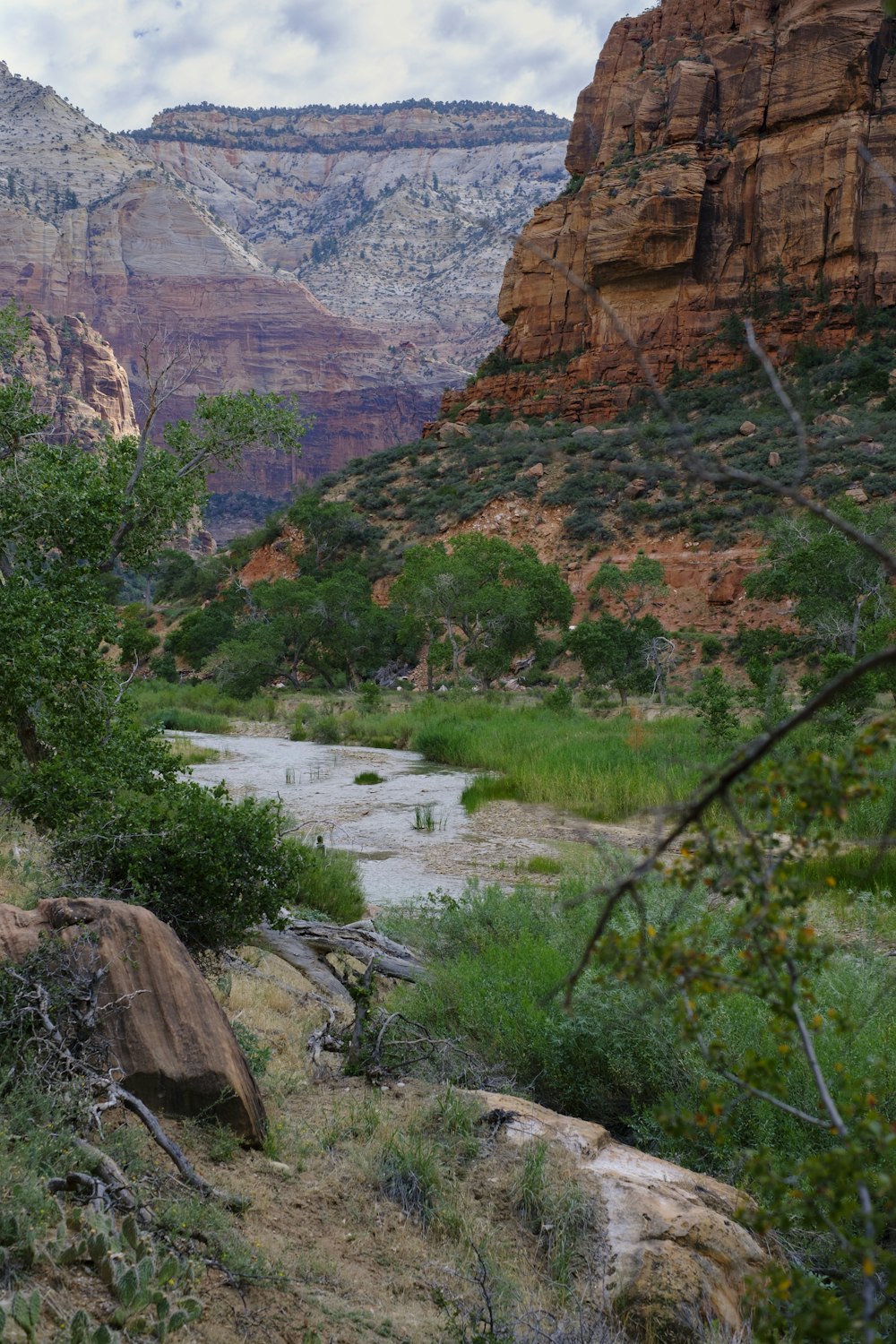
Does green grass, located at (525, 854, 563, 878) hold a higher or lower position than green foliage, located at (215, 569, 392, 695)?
lower

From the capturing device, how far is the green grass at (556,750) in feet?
42.1

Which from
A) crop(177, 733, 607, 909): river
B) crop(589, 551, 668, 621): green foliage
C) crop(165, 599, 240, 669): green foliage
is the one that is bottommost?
crop(177, 733, 607, 909): river

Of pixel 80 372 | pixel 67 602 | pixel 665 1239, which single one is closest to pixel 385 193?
pixel 80 372

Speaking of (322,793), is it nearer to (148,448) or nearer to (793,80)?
(148,448)

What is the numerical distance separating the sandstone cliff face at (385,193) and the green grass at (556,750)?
113 m

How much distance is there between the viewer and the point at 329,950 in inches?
246

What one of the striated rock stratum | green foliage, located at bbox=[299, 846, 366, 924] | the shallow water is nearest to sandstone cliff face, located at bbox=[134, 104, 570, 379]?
the striated rock stratum

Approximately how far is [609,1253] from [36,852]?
420 cm

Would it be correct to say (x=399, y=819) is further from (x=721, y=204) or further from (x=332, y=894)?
(x=721, y=204)

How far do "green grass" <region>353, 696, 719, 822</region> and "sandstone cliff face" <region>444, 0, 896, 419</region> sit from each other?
31075mm

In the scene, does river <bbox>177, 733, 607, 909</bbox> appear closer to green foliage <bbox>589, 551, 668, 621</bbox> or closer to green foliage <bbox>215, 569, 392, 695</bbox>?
A: green foliage <bbox>215, 569, 392, 695</bbox>

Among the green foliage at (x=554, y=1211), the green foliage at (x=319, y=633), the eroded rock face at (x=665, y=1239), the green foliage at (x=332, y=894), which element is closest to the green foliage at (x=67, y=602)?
the green foliage at (x=332, y=894)

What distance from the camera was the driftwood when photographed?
5.98 m

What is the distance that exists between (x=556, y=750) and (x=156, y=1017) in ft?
39.7
